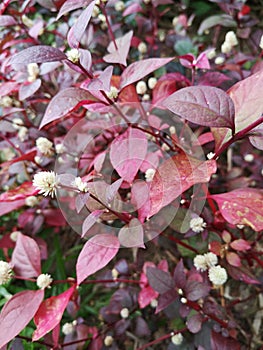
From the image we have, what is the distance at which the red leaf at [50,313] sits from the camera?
82 cm

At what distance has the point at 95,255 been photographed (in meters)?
0.81

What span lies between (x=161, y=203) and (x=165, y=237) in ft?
1.55

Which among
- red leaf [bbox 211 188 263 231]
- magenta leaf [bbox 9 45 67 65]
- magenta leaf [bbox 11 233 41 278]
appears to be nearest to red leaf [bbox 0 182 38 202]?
magenta leaf [bbox 11 233 41 278]

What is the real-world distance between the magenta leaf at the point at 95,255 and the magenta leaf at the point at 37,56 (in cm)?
34

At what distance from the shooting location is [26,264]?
3.16 ft

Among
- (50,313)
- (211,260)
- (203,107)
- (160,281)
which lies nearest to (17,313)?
(50,313)

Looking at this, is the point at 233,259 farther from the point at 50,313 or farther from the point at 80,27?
the point at 80,27

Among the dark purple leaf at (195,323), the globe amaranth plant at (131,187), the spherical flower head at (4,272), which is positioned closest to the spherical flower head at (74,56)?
Result: the globe amaranth plant at (131,187)

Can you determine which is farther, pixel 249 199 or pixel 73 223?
pixel 73 223


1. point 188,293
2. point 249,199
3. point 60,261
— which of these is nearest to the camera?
point 249,199

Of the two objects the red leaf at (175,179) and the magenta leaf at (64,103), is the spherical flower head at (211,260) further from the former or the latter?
the magenta leaf at (64,103)

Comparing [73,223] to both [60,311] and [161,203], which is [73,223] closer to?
[60,311]

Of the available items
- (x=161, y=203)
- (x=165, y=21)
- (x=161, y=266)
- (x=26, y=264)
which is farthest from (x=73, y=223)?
(x=165, y=21)

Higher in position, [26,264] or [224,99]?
[224,99]
